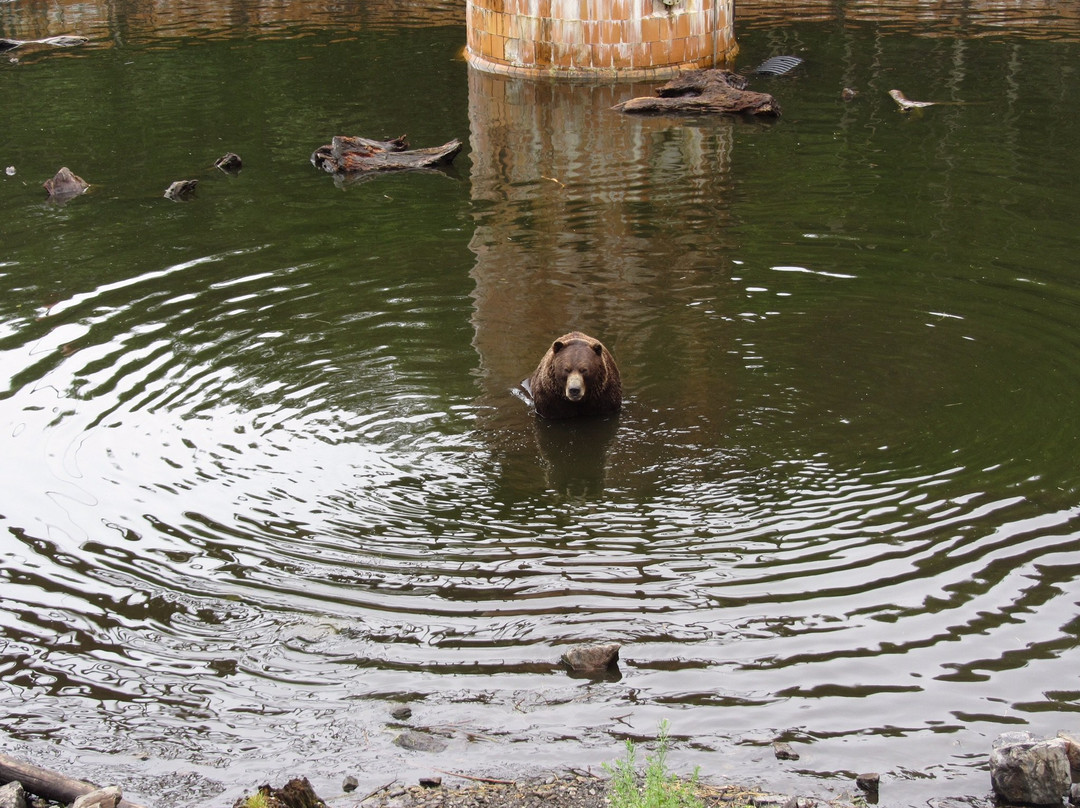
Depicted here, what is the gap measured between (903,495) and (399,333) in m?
5.77

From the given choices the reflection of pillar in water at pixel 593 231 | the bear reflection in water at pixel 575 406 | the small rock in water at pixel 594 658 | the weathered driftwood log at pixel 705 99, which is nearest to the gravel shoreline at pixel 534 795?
the small rock in water at pixel 594 658

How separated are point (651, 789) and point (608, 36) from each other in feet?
78.7

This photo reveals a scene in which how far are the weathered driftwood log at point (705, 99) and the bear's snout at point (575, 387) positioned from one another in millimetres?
13823

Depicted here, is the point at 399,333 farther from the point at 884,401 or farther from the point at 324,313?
the point at 884,401

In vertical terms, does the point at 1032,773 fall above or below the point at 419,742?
above

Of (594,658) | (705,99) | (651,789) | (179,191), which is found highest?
(705,99)

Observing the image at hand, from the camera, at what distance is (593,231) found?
15.6 meters

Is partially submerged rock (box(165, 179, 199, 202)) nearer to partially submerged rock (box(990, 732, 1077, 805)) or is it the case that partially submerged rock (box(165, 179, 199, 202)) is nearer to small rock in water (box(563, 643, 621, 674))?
small rock in water (box(563, 643, 621, 674))

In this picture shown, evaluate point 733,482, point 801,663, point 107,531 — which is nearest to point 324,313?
point 107,531

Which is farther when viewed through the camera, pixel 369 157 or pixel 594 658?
pixel 369 157

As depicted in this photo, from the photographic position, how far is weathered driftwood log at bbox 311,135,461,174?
19156 millimetres

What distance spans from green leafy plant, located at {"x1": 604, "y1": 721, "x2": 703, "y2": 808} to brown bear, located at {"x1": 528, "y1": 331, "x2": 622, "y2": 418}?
4614 millimetres

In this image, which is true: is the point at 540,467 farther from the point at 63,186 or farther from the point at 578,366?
the point at 63,186

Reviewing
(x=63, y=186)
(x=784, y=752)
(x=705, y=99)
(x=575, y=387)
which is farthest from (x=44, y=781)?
(x=705, y=99)
